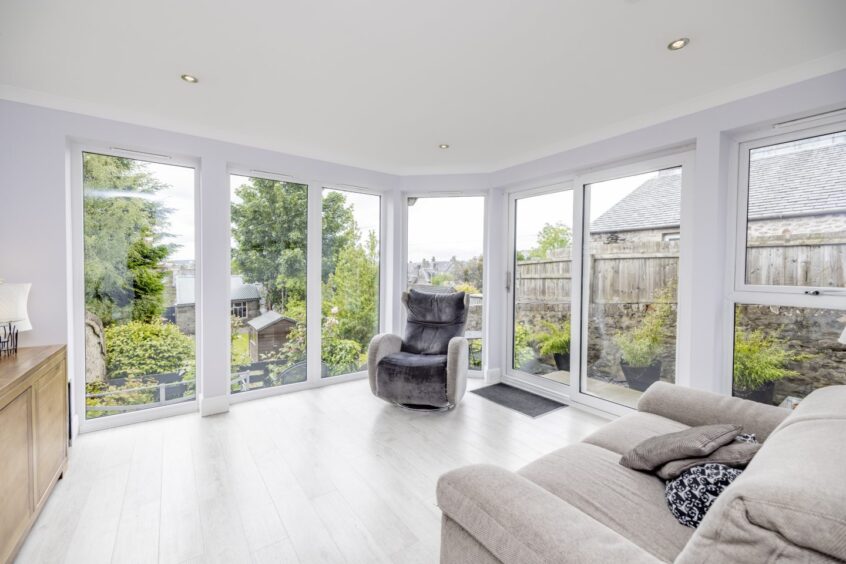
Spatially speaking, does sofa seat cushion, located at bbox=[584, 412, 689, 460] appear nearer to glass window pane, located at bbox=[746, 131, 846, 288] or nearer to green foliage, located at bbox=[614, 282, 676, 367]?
green foliage, located at bbox=[614, 282, 676, 367]

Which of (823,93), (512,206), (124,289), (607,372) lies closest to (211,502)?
(124,289)

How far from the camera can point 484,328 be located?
426 centimetres

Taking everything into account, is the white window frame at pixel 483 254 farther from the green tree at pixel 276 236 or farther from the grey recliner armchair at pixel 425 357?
the green tree at pixel 276 236

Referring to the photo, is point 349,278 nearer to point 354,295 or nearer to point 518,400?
point 354,295

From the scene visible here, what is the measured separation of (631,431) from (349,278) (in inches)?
121

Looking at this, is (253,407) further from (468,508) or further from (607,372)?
(607,372)

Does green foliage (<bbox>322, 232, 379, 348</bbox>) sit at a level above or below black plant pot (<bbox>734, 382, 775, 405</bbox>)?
above

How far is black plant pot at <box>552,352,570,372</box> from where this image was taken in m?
3.63

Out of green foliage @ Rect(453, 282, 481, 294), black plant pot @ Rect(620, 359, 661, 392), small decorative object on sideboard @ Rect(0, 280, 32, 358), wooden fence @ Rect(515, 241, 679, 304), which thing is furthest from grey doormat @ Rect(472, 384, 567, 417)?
small decorative object on sideboard @ Rect(0, 280, 32, 358)

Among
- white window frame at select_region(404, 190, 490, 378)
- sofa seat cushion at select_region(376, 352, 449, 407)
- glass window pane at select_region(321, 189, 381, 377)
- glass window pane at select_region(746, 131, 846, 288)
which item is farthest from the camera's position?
white window frame at select_region(404, 190, 490, 378)

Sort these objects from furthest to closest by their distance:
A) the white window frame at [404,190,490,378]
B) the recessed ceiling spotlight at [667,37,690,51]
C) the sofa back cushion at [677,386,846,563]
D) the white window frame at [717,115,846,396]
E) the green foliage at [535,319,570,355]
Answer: the white window frame at [404,190,490,378] < the green foliage at [535,319,570,355] < the white window frame at [717,115,846,396] < the recessed ceiling spotlight at [667,37,690,51] < the sofa back cushion at [677,386,846,563]

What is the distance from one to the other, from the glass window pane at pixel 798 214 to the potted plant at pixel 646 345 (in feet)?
1.90

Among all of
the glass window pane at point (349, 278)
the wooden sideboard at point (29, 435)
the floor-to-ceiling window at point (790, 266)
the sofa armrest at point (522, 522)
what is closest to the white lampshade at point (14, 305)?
the wooden sideboard at point (29, 435)

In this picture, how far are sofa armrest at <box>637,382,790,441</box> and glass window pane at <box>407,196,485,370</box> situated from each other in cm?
241
